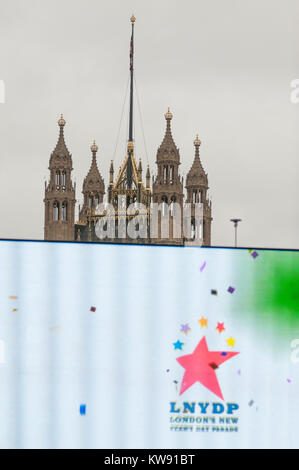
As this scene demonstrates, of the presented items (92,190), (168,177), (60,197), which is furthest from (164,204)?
(60,197)

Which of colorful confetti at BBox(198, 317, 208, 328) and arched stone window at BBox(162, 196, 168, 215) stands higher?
arched stone window at BBox(162, 196, 168, 215)

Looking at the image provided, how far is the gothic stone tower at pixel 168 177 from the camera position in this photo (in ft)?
275

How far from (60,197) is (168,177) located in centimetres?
1248

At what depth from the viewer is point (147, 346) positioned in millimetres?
15344

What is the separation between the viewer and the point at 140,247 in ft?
51.1

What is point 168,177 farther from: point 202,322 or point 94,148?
point 202,322

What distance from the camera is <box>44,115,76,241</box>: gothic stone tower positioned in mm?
85438

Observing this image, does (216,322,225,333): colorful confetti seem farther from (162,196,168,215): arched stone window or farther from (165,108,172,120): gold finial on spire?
(165,108,172,120): gold finial on spire

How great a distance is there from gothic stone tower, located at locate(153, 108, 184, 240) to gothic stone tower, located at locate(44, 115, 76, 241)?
10.0m

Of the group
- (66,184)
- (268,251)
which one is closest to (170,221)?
(66,184)

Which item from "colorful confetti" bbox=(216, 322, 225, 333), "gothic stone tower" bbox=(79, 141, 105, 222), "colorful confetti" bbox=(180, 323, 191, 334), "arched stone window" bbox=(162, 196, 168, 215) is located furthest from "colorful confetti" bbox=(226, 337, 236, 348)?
"gothic stone tower" bbox=(79, 141, 105, 222)
